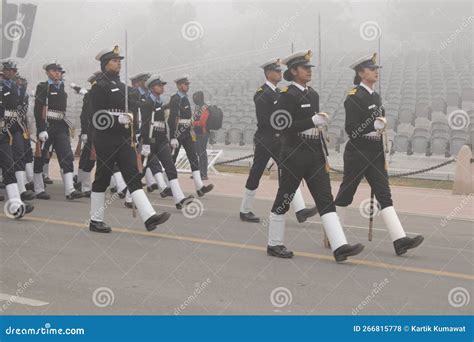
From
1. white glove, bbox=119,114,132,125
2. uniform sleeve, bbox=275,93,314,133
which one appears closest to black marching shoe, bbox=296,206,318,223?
uniform sleeve, bbox=275,93,314,133

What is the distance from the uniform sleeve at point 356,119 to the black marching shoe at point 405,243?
1176 mm

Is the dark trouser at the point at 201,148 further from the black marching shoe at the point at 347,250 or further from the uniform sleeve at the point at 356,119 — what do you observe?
the black marching shoe at the point at 347,250

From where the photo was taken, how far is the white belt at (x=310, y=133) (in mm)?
9242

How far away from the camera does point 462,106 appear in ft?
94.6

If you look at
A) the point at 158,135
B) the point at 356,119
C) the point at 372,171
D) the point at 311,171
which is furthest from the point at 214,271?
the point at 158,135

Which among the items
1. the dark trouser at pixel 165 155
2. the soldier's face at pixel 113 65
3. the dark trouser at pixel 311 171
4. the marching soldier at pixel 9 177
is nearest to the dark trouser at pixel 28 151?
the marching soldier at pixel 9 177

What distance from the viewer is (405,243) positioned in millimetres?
9500

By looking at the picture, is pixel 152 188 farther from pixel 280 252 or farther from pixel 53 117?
pixel 280 252

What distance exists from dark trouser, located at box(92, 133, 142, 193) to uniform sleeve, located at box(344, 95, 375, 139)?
A: 8.15 feet

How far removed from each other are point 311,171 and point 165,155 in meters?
4.30

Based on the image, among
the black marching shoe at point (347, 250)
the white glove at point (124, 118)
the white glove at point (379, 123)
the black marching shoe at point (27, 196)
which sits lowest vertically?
the black marching shoe at point (27, 196)

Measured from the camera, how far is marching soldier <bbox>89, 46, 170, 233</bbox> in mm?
10469

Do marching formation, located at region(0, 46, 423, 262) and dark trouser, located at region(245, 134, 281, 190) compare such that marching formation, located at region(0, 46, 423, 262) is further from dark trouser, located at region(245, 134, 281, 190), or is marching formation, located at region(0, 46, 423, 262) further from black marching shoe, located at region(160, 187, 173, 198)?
black marching shoe, located at region(160, 187, 173, 198)

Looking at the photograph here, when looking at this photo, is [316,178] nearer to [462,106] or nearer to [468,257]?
[468,257]
